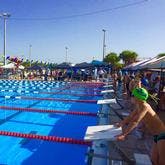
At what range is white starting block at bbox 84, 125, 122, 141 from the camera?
3.90 metres

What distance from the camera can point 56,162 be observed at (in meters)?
5.36

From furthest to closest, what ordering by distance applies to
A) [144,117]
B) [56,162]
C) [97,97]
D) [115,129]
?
[97,97]
[56,162]
[115,129]
[144,117]

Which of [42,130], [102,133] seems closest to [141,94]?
[102,133]

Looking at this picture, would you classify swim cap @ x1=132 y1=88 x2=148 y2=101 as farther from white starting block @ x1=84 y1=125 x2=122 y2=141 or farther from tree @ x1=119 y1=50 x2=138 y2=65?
tree @ x1=119 y1=50 x2=138 y2=65

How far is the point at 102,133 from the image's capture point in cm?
414

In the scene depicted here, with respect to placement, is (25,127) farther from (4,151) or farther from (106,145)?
(106,145)

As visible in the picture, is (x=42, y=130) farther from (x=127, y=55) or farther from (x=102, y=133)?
(x=127, y=55)

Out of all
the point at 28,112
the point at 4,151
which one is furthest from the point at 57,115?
the point at 4,151

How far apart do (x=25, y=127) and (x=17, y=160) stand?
8.06 feet

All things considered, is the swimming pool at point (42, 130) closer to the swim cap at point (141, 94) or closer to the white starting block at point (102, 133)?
the white starting block at point (102, 133)

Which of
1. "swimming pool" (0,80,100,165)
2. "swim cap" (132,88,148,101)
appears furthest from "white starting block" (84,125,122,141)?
"swimming pool" (0,80,100,165)

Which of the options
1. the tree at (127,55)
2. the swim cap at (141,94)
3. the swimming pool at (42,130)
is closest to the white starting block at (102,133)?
the swim cap at (141,94)

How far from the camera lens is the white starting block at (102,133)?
3897 mm

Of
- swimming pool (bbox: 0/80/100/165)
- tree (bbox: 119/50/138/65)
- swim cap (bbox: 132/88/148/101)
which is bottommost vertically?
swimming pool (bbox: 0/80/100/165)
